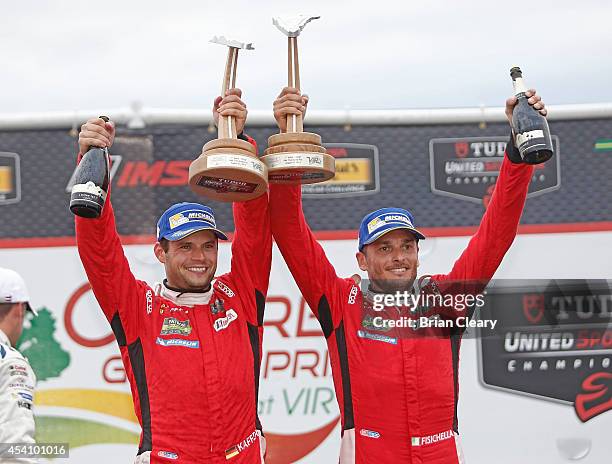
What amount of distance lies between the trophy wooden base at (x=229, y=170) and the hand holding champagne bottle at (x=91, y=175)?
26cm

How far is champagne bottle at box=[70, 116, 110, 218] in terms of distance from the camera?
2.22 meters

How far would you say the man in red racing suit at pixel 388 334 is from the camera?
8.62ft

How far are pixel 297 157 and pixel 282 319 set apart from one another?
3.91 ft

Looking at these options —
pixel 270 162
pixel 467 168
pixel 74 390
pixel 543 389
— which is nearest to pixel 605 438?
pixel 543 389

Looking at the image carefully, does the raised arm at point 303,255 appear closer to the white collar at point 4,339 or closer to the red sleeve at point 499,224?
the red sleeve at point 499,224

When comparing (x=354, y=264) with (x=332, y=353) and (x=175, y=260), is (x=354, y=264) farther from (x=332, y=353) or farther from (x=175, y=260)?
(x=175, y=260)

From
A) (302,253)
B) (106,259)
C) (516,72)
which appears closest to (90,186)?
(106,259)

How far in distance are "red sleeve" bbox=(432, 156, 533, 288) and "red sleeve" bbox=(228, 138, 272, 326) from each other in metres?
0.69

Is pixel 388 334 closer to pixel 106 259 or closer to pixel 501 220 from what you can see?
pixel 501 220

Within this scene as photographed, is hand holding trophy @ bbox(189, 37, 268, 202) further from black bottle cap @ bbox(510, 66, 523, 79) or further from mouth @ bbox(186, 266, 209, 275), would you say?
black bottle cap @ bbox(510, 66, 523, 79)

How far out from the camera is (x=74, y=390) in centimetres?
330

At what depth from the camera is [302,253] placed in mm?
2701

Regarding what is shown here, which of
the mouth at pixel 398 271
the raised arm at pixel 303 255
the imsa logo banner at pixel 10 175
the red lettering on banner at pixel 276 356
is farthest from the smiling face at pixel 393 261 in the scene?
the imsa logo banner at pixel 10 175

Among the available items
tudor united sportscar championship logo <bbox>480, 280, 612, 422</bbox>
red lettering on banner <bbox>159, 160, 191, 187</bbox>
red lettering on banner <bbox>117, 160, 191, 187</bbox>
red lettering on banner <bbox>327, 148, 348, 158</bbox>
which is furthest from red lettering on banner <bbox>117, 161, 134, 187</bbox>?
tudor united sportscar championship logo <bbox>480, 280, 612, 422</bbox>
